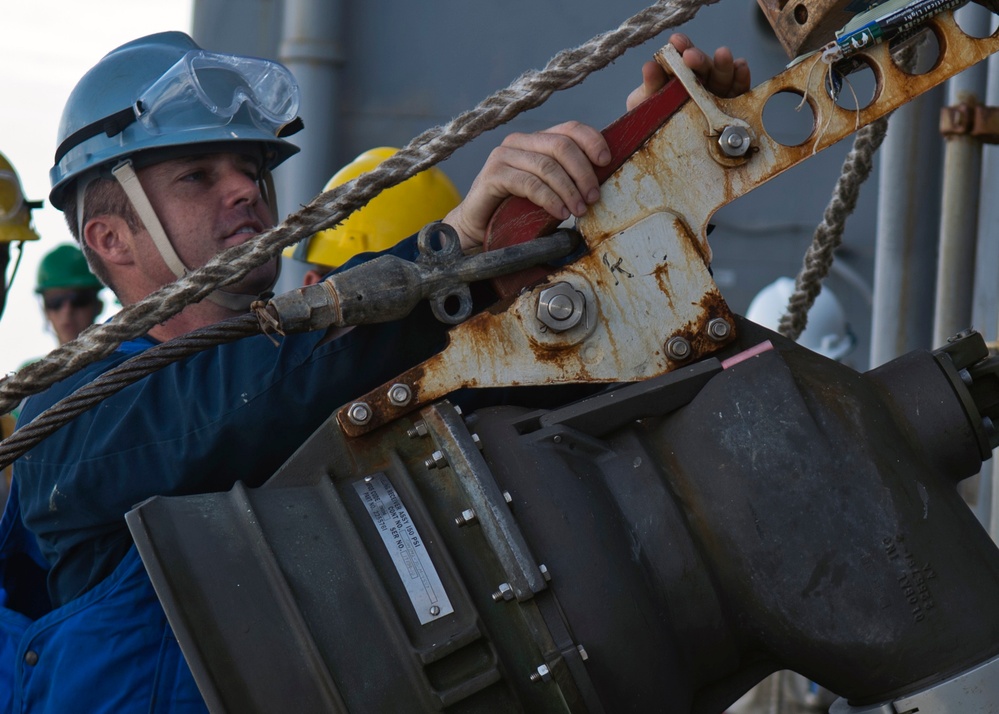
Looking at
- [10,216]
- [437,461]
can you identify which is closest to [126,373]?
[437,461]

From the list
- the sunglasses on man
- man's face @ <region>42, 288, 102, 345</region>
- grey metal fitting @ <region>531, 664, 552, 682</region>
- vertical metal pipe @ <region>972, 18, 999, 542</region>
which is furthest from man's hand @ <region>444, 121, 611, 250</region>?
the sunglasses on man

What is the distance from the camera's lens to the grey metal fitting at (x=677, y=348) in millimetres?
1209

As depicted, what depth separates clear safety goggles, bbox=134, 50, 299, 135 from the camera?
1930 mm

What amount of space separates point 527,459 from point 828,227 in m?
0.95

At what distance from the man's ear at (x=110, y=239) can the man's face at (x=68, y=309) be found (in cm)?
368

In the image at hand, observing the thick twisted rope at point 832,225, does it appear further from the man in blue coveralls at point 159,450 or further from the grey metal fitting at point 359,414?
the grey metal fitting at point 359,414

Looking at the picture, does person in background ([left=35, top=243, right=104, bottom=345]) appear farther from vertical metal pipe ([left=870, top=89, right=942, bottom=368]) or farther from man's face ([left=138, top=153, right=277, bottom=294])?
vertical metal pipe ([left=870, top=89, right=942, bottom=368])

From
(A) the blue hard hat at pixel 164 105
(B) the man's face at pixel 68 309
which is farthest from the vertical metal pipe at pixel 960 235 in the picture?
(B) the man's face at pixel 68 309

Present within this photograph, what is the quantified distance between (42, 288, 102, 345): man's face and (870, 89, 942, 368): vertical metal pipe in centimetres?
410

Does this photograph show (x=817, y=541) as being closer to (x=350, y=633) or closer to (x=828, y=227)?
(x=350, y=633)

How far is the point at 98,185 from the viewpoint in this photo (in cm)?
205

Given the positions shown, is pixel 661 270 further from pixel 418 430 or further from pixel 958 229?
pixel 958 229

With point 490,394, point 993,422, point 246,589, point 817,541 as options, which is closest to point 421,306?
point 490,394

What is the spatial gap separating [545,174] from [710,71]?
22 centimetres
